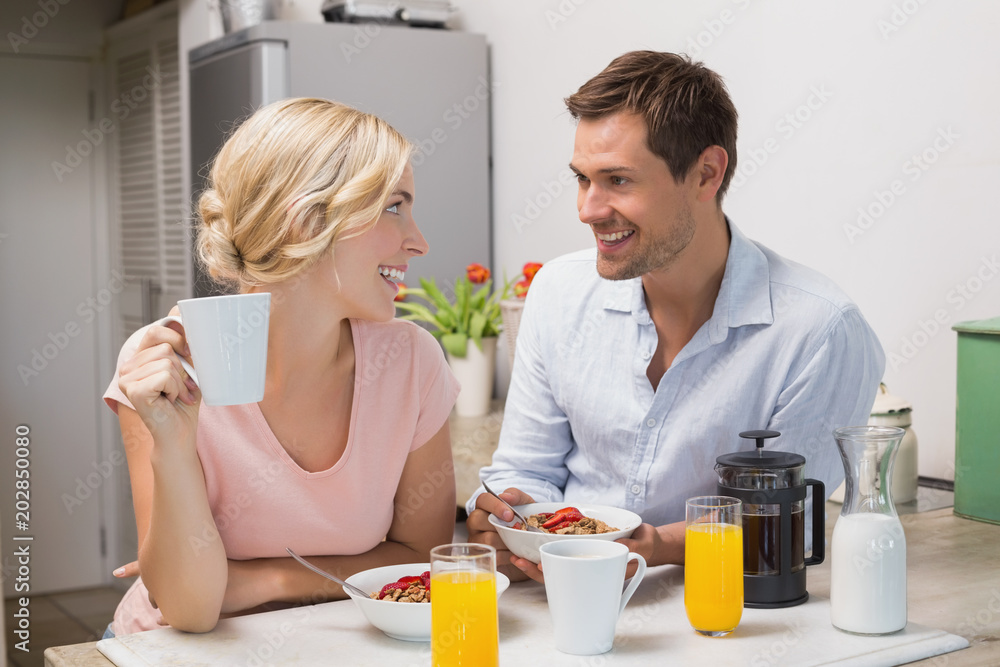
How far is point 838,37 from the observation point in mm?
2016

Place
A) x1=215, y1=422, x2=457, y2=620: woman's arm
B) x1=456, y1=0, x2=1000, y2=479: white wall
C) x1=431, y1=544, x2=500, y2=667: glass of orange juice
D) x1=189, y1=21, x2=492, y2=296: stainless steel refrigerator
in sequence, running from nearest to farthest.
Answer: x1=431, y1=544, x2=500, y2=667: glass of orange juice → x1=215, y1=422, x2=457, y2=620: woman's arm → x1=456, y1=0, x2=1000, y2=479: white wall → x1=189, y1=21, x2=492, y2=296: stainless steel refrigerator

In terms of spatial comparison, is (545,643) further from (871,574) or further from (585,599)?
(871,574)

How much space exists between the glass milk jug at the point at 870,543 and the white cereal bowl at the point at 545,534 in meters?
0.26

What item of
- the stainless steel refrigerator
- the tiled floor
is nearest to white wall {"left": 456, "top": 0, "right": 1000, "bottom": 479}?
the stainless steel refrigerator

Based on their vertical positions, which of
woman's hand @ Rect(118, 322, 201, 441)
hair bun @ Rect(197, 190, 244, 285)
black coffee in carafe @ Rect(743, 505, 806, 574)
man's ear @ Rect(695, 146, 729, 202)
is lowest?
black coffee in carafe @ Rect(743, 505, 806, 574)

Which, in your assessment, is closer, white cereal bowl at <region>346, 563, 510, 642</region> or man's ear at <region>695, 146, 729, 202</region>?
white cereal bowl at <region>346, 563, 510, 642</region>

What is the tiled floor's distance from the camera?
3654 millimetres

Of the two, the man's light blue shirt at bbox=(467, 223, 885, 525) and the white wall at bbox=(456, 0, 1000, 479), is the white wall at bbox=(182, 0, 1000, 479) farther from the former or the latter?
the man's light blue shirt at bbox=(467, 223, 885, 525)

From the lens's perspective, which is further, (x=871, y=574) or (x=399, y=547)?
(x=399, y=547)

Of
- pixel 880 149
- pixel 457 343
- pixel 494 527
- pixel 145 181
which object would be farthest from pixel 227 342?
pixel 145 181

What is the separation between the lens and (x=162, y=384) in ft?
3.53

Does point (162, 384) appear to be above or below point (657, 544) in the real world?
above

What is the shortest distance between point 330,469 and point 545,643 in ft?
1.46

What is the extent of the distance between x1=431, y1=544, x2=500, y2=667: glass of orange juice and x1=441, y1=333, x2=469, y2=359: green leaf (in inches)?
70.9
